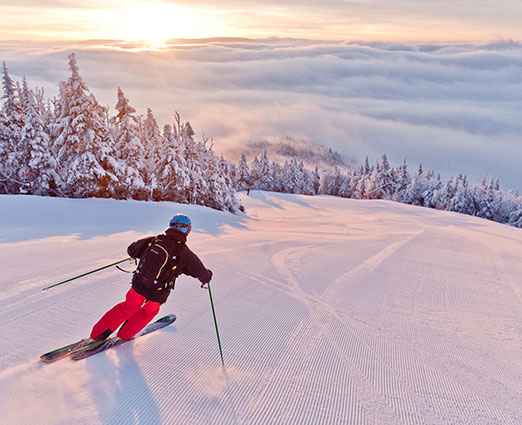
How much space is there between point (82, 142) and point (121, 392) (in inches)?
836

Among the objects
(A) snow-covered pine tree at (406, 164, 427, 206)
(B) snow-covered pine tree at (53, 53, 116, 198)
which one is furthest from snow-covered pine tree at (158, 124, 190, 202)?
(A) snow-covered pine tree at (406, 164, 427, 206)

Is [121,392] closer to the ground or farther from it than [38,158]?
farther from it

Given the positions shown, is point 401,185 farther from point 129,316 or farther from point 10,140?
point 129,316

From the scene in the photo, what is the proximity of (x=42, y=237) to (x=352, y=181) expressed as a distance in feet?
305

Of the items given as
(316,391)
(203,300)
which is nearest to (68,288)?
(203,300)

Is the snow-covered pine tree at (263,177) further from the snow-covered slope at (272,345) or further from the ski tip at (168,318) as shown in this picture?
the ski tip at (168,318)

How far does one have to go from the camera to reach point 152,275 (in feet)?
14.1

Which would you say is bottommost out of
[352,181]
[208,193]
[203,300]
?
[352,181]

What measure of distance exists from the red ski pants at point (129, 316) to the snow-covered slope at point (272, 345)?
268 millimetres

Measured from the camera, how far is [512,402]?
4.20 metres

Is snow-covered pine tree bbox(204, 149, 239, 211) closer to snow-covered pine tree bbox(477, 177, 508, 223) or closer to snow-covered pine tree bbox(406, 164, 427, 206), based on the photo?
snow-covered pine tree bbox(406, 164, 427, 206)

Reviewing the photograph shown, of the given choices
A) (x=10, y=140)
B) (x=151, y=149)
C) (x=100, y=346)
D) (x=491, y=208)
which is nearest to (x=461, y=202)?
(x=491, y=208)

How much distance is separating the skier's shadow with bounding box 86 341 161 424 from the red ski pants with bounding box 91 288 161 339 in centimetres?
27

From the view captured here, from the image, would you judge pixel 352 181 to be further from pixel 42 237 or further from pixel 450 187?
pixel 42 237
